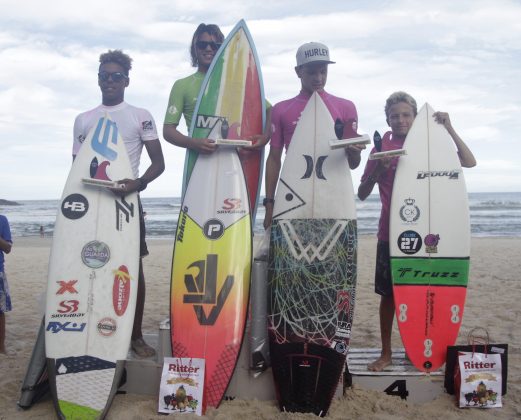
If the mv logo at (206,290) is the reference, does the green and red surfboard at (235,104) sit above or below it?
above

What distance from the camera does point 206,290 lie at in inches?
116

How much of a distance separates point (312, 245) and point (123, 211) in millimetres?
1159

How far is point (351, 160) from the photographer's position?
303cm

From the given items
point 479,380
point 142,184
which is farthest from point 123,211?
point 479,380

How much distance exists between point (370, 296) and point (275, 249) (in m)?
3.18

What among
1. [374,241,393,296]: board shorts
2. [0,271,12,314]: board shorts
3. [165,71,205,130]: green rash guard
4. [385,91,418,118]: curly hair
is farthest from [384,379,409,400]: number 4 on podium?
[0,271,12,314]: board shorts

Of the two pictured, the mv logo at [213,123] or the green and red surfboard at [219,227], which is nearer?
the green and red surfboard at [219,227]

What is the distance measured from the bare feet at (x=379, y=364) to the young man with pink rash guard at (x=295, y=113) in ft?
3.36

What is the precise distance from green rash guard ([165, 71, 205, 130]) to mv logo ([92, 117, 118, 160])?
0.33 metres

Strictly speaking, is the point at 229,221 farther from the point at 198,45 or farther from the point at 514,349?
the point at 514,349

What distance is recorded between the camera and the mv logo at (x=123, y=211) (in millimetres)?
3049

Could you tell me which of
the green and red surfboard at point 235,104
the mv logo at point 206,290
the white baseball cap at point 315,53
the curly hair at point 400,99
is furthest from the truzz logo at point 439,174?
the mv logo at point 206,290

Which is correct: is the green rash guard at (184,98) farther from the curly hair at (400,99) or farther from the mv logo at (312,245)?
the curly hair at (400,99)

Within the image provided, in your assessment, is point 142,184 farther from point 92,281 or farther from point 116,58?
point 116,58
